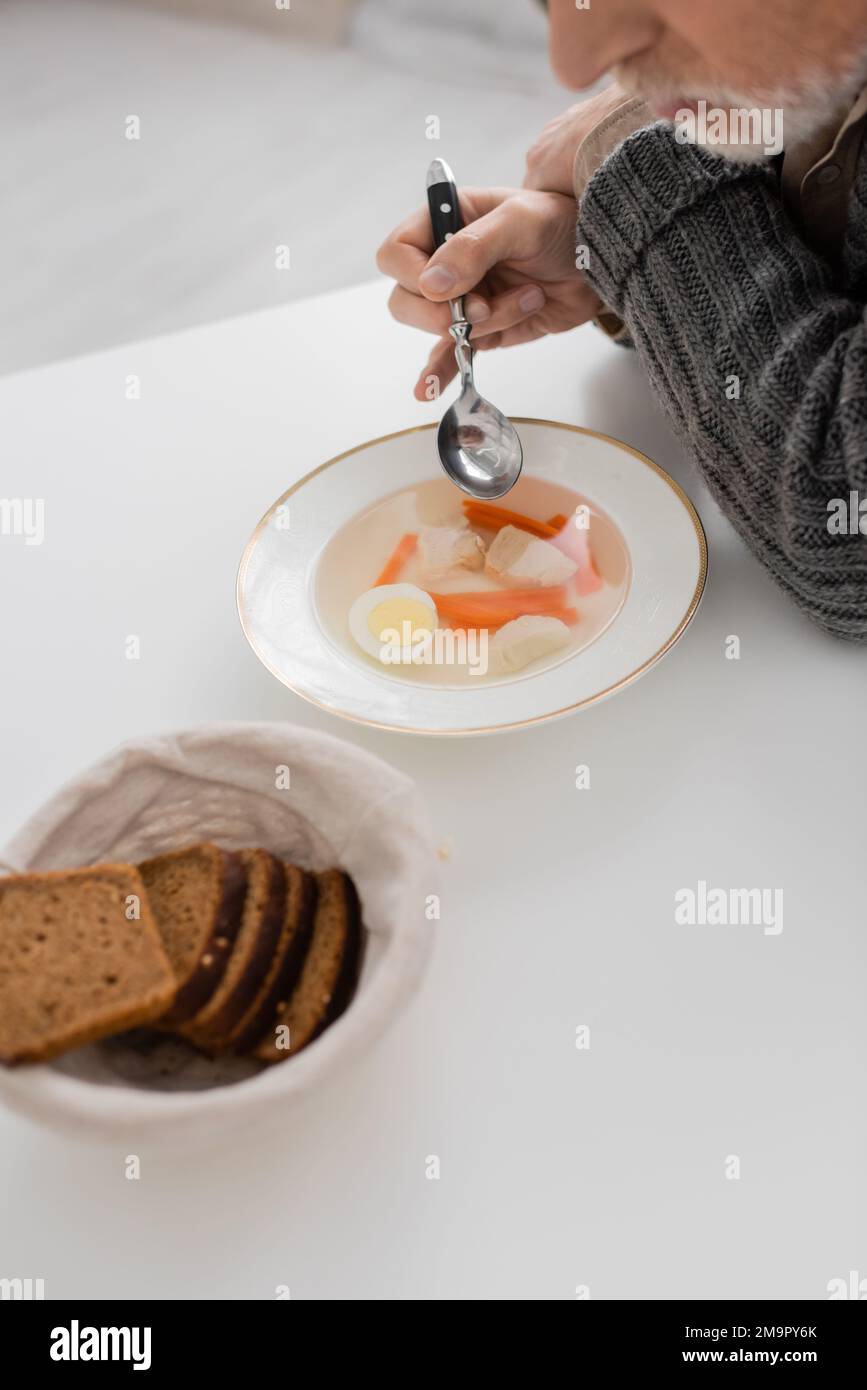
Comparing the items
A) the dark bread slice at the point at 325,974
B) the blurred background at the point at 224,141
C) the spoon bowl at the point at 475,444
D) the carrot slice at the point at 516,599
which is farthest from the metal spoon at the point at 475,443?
the blurred background at the point at 224,141

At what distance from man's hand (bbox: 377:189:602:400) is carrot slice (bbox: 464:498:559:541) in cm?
16

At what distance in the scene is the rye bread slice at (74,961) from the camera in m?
0.60

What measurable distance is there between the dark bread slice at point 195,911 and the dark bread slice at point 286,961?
0.08ft

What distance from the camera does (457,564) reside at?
103 centimetres

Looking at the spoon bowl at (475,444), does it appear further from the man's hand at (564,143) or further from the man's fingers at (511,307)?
the man's hand at (564,143)

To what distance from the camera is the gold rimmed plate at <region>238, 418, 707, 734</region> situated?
2.83 ft

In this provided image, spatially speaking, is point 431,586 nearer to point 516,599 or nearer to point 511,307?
point 516,599

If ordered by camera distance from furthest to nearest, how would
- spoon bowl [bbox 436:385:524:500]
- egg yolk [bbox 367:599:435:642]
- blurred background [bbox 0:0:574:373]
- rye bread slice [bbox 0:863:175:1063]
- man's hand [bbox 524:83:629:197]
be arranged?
1. blurred background [bbox 0:0:574:373]
2. man's hand [bbox 524:83:629:197]
3. spoon bowl [bbox 436:385:524:500]
4. egg yolk [bbox 367:599:435:642]
5. rye bread slice [bbox 0:863:175:1063]

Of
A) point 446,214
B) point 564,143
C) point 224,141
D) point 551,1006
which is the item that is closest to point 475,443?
point 446,214

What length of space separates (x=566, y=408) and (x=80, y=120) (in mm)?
2982

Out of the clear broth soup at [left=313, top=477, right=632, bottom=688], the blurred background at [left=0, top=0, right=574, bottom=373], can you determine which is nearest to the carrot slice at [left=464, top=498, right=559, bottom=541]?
the clear broth soup at [left=313, top=477, right=632, bottom=688]

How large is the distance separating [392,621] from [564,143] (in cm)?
56

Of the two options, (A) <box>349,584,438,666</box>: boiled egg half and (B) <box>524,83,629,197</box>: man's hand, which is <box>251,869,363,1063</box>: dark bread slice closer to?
(A) <box>349,584,438,666</box>: boiled egg half
